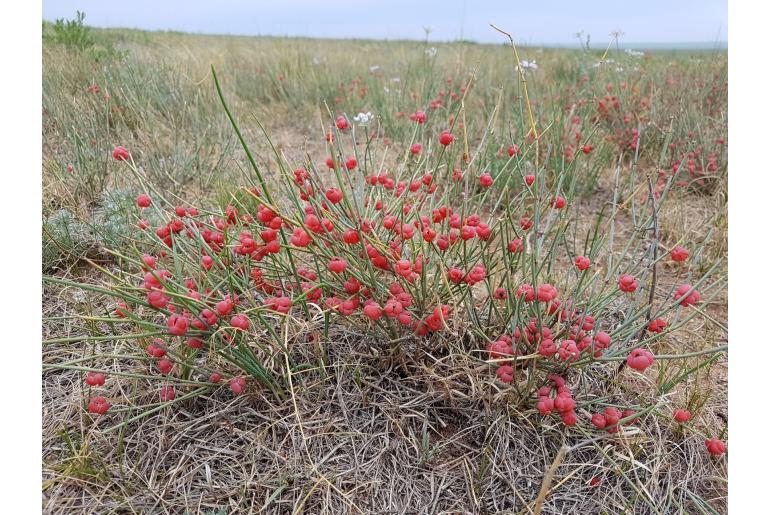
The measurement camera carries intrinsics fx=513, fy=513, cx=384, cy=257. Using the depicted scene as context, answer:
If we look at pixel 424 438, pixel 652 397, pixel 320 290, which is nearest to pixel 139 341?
pixel 320 290

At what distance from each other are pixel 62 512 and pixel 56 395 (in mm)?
531

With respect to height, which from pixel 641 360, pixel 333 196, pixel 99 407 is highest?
pixel 333 196

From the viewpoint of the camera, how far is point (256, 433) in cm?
158

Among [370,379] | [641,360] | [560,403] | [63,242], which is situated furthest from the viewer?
[63,242]

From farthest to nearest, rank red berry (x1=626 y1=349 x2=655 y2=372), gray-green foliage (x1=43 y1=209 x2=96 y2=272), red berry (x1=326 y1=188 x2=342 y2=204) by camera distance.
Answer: gray-green foliage (x1=43 y1=209 x2=96 y2=272)
red berry (x1=326 y1=188 x2=342 y2=204)
red berry (x1=626 y1=349 x2=655 y2=372)

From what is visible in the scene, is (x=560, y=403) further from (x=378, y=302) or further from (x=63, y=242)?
(x=63, y=242)

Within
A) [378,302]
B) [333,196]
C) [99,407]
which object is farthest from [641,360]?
[99,407]

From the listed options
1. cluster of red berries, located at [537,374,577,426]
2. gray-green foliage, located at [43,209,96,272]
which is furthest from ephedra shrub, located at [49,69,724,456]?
gray-green foliage, located at [43,209,96,272]

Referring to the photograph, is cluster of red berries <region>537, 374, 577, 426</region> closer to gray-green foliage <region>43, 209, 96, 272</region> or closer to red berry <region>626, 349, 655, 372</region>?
red berry <region>626, 349, 655, 372</region>

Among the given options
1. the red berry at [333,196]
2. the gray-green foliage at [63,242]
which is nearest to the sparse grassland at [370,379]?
the red berry at [333,196]

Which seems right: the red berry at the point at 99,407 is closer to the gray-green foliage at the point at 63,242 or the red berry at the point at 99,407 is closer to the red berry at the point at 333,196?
the red berry at the point at 333,196

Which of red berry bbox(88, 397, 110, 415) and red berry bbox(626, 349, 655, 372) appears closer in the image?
red berry bbox(626, 349, 655, 372)

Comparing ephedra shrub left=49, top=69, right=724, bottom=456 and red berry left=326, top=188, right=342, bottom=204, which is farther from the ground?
red berry left=326, top=188, right=342, bottom=204

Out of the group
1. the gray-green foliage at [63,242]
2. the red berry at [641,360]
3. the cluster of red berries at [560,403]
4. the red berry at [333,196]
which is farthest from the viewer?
the gray-green foliage at [63,242]
